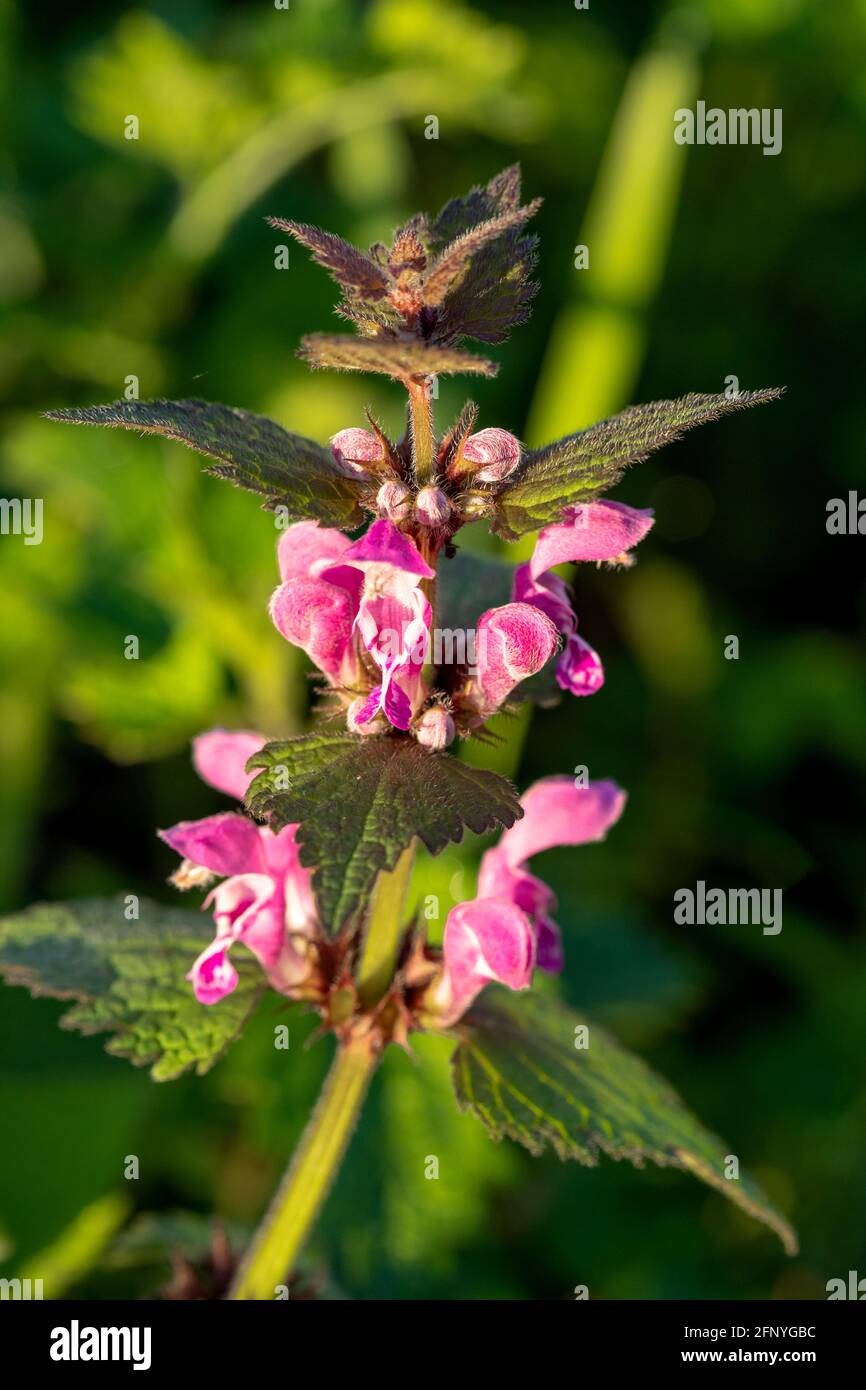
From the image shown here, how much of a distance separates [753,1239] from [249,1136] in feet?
3.43

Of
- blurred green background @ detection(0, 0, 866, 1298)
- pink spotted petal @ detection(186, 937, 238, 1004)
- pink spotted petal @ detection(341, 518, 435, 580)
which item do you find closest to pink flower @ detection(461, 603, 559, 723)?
pink spotted petal @ detection(341, 518, 435, 580)

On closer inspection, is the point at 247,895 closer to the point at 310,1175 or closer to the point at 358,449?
the point at 310,1175

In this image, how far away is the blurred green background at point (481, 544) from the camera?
2.50m

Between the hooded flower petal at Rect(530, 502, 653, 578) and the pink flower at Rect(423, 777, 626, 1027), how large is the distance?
1.07ft

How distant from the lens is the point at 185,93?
2969 mm

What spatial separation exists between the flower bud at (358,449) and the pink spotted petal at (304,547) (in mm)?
129

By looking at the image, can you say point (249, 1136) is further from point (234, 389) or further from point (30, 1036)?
point (234, 389)

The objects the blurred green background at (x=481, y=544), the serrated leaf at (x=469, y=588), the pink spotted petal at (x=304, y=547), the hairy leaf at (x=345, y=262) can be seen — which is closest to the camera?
the hairy leaf at (x=345, y=262)

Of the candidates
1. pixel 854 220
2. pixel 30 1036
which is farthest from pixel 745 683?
pixel 30 1036

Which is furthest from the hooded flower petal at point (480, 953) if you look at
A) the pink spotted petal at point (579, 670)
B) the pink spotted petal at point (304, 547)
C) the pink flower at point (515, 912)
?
the pink spotted petal at point (304, 547)

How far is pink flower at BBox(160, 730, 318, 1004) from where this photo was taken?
1227mm

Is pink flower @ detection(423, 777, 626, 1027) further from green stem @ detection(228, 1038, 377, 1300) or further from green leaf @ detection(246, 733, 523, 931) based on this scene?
green leaf @ detection(246, 733, 523, 931)
